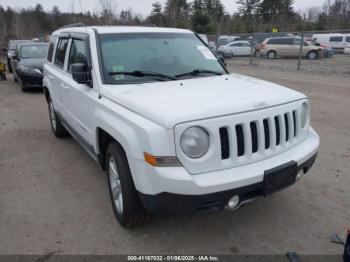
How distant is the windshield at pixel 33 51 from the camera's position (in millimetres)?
12195

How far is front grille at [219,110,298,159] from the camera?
2627 millimetres

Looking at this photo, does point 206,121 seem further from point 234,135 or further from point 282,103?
point 282,103

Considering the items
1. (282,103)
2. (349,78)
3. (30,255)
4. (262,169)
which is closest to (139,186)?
(262,169)

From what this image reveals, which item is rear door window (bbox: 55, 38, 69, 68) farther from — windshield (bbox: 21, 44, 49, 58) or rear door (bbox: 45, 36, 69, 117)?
windshield (bbox: 21, 44, 49, 58)

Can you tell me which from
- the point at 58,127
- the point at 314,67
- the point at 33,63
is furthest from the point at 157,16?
the point at 58,127

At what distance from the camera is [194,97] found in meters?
2.91

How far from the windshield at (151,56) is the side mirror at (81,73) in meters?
0.23

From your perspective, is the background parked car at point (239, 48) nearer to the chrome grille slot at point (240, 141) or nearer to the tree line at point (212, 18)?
the tree line at point (212, 18)

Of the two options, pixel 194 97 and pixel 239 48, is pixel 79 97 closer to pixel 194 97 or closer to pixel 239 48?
pixel 194 97

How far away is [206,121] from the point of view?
99.0 inches

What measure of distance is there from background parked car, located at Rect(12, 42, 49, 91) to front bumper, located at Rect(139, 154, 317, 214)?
9060mm

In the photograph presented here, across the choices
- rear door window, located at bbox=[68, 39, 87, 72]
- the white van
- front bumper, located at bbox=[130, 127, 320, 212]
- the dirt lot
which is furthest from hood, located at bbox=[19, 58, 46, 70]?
the white van

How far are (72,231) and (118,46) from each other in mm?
2055

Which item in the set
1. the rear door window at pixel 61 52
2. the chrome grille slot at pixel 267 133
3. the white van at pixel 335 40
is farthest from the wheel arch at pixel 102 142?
the white van at pixel 335 40
